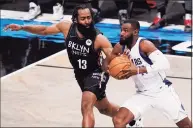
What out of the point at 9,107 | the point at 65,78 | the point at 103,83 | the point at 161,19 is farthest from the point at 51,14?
the point at 103,83

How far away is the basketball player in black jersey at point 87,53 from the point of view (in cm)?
689

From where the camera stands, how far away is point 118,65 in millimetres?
6625

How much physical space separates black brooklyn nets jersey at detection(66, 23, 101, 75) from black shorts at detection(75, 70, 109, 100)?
0.06 metres

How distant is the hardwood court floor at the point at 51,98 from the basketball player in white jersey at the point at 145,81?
1.82 metres

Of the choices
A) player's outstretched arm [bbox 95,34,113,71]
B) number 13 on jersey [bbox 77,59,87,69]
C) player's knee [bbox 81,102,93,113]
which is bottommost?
player's knee [bbox 81,102,93,113]

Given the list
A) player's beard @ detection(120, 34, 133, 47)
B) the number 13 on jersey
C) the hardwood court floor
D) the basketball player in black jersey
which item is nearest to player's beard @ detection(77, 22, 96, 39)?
the basketball player in black jersey

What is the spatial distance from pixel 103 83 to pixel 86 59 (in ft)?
1.20

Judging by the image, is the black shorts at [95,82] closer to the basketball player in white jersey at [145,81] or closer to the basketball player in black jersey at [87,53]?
the basketball player in black jersey at [87,53]

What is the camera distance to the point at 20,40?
40.3 feet

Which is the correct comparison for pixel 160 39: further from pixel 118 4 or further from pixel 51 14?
pixel 51 14

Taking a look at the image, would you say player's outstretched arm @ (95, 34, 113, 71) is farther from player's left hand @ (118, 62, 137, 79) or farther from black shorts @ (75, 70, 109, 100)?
player's left hand @ (118, 62, 137, 79)

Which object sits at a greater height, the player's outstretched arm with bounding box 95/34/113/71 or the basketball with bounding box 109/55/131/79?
the player's outstretched arm with bounding box 95/34/113/71

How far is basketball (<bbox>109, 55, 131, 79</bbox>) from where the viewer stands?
658 centimetres

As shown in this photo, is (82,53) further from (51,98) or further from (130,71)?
(51,98)
